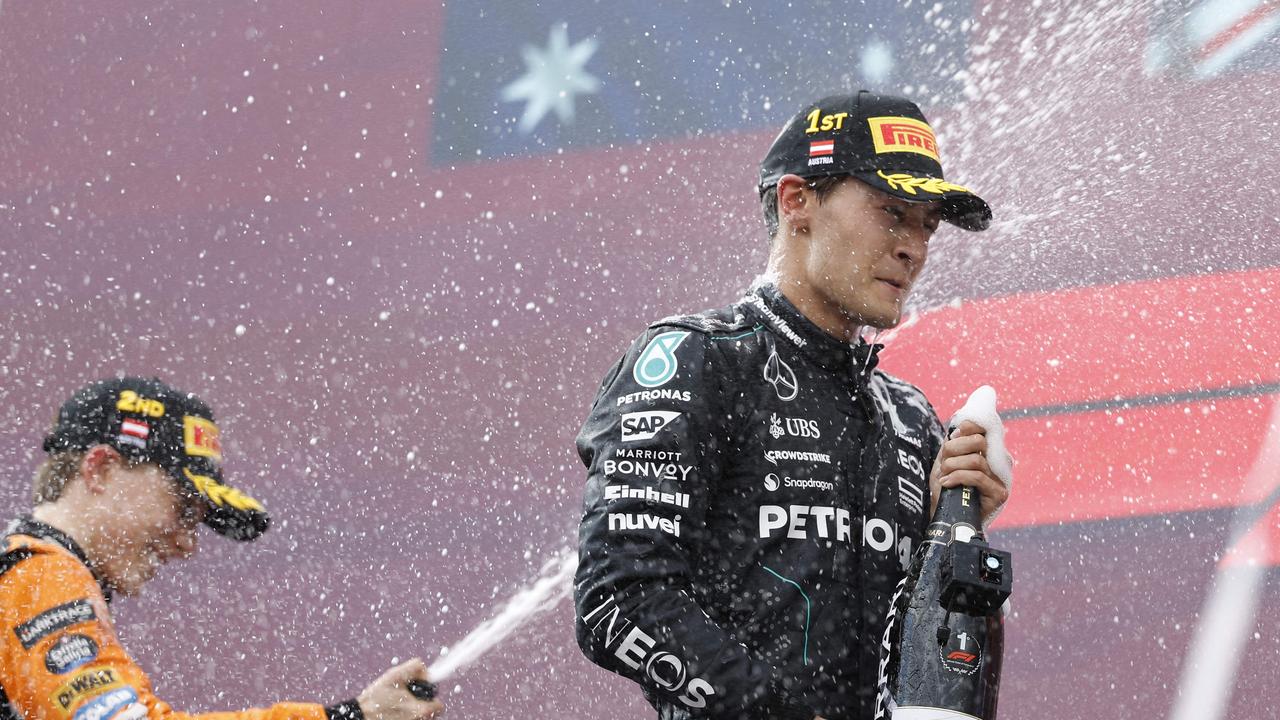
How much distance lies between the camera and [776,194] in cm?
162

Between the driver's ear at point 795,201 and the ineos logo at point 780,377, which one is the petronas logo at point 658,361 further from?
the driver's ear at point 795,201

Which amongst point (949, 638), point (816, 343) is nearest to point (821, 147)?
point (816, 343)

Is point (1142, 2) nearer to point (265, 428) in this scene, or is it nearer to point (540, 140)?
point (540, 140)

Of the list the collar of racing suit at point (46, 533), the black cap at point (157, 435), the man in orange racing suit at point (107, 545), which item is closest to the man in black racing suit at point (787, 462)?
the man in orange racing suit at point (107, 545)

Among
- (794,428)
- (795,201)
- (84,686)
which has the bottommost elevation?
(84,686)

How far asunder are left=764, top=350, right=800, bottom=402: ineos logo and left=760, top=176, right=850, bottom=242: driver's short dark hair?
0.67ft

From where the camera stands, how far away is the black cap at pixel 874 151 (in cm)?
149

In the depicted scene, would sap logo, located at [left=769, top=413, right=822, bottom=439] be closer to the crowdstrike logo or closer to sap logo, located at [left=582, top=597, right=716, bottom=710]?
the crowdstrike logo

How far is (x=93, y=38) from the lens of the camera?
4.53 metres

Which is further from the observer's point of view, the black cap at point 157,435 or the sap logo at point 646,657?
the black cap at point 157,435

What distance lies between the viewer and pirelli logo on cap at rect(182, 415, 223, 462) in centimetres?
234

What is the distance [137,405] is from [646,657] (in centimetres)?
144

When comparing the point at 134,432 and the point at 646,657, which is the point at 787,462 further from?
the point at 134,432

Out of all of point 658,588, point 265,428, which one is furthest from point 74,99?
point 658,588
